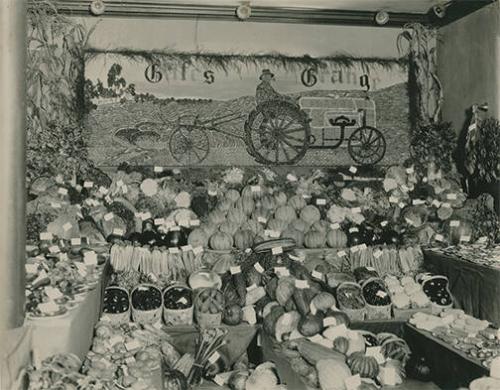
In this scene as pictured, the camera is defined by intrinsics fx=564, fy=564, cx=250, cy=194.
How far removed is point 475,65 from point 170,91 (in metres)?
4.16

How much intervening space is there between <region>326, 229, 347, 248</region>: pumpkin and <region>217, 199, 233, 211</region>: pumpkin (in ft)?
4.06

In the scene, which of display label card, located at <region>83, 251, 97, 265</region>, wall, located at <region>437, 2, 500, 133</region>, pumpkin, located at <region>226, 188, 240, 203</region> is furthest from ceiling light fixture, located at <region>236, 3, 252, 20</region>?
display label card, located at <region>83, 251, 97, 265</region>

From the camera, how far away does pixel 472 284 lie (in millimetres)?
5488

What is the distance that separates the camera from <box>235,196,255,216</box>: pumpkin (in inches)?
265

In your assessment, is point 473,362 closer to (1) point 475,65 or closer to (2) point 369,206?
(2) point 369,206

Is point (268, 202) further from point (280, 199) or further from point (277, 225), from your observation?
point (277, 225)

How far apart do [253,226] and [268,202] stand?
18.0 inches

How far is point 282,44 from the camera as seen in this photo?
824 centimetres

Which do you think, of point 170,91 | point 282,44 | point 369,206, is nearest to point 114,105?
point 170,91

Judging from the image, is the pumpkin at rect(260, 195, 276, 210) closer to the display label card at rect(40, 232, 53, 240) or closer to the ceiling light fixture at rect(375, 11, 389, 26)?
the display label card at rect(40, 232, 53, 240)

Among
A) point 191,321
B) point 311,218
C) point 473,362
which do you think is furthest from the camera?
point 311,218

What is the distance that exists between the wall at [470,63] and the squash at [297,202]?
2621mm

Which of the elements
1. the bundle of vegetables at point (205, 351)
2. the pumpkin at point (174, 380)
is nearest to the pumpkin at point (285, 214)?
the bundle of vegetables at point (205, 351)

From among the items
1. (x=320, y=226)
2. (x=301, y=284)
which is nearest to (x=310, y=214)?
(x=320, y=226)
